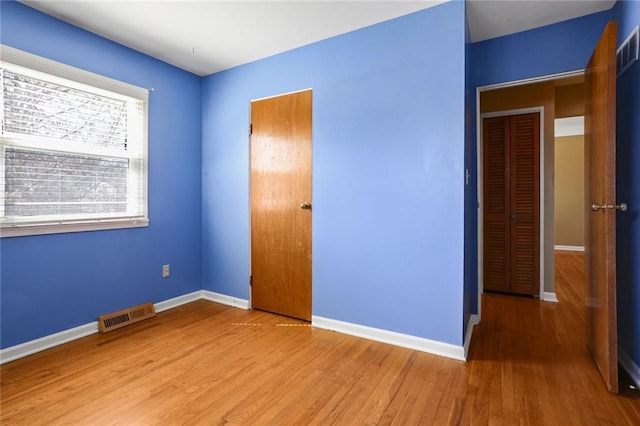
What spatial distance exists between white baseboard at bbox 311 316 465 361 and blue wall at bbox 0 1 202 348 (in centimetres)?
167

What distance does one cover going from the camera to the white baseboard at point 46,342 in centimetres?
223

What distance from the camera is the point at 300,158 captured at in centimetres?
302

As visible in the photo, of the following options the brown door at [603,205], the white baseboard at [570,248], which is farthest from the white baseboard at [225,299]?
the white baseboard at [570,248]

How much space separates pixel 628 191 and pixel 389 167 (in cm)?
150

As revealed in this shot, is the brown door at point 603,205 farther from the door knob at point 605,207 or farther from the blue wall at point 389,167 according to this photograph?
the blue wall at point 389,167

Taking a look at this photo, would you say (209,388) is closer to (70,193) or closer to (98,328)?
(98,328)

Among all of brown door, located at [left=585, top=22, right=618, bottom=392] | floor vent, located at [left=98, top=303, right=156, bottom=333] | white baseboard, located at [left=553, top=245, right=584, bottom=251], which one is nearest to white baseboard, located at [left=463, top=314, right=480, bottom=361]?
brown door, located at [left=585, top=22, right=618, bottom=392]

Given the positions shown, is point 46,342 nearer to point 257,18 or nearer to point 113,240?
point 113,240

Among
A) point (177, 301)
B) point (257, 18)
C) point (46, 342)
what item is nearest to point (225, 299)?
point (177, 301)

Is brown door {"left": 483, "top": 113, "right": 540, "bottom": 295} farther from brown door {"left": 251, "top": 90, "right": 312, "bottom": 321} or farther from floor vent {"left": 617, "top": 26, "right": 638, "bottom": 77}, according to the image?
brown door {"left": 251, "top": 90, "right": 312, "bottom": 321}

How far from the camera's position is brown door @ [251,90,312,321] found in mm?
2996

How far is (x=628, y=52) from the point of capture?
6.60 ft

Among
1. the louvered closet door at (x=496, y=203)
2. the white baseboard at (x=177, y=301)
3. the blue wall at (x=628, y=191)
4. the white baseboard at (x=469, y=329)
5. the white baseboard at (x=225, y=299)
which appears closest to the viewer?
the blue wall at (x=628, y=191)

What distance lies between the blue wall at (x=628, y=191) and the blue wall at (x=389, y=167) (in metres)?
0.96
